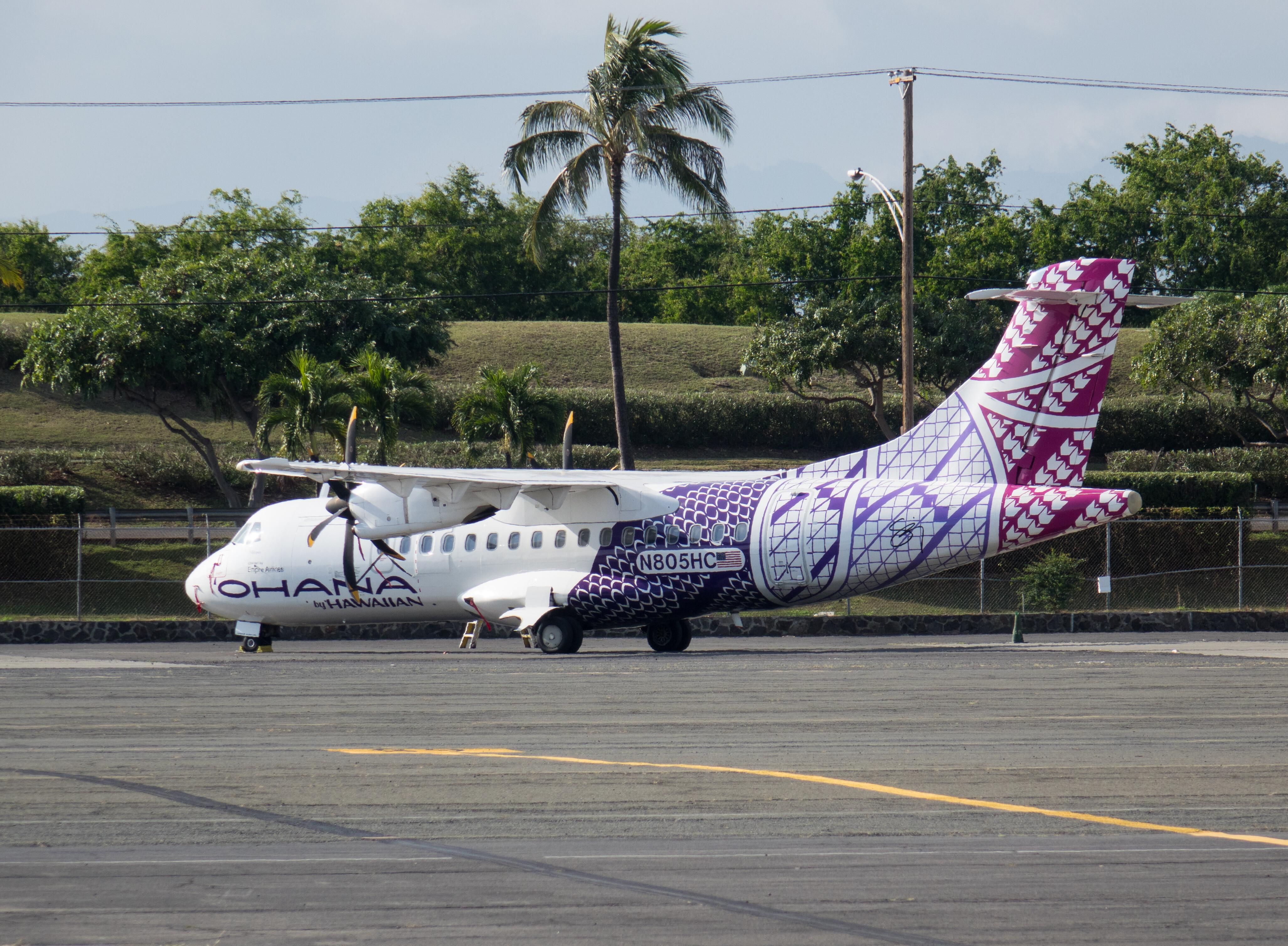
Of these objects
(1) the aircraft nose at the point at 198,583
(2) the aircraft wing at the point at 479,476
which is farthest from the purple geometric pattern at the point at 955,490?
(1) the aircraft nose at the point at 198,583

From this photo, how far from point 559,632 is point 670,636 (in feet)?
6.96

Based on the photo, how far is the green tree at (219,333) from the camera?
51.1 metres

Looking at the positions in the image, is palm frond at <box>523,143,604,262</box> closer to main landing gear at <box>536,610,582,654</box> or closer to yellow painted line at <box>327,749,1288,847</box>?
main landing gear at <box>536,610,582,654</box>

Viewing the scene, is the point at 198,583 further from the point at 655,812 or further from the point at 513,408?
the point at 655,812

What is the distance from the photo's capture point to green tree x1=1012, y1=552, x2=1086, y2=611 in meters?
29.8

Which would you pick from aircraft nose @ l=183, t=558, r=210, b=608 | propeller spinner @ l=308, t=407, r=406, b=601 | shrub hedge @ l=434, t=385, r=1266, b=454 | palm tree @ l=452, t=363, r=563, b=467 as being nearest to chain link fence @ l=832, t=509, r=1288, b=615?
propeller spinner @ l=308, t=407, r=406, b=601

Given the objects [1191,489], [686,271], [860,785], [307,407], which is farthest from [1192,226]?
[860,785]

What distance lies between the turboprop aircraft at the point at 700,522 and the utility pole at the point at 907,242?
7.69m

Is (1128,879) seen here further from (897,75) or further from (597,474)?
(897,75)

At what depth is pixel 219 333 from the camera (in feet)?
175

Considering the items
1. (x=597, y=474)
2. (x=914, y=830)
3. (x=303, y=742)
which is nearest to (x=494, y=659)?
(x=597, y=474)

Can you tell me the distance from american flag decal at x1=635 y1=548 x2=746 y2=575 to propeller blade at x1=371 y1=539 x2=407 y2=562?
465 cm

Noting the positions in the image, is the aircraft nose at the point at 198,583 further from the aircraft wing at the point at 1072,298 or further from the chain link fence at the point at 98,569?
the aircraft wing at the point at 1072,298

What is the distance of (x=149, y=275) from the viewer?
56781mm
